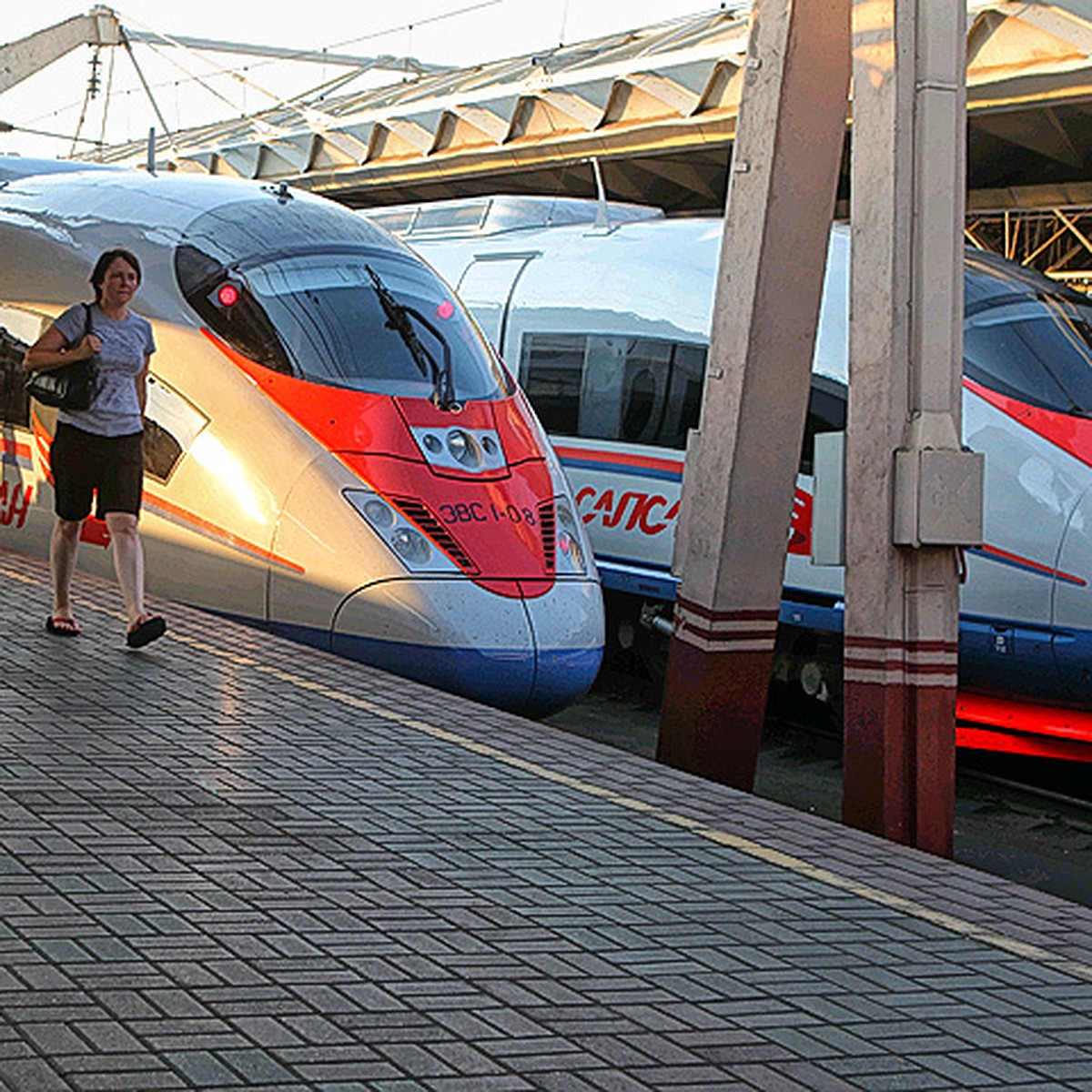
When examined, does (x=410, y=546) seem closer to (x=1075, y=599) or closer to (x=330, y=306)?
(x=330, y=306)

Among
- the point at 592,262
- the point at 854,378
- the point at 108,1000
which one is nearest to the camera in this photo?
the point at 108,1000

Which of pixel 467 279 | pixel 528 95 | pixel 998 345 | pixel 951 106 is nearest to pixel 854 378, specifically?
pixel 951 106

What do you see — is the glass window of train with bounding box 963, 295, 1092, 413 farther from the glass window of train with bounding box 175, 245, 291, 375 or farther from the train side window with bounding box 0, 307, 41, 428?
the train side window with bounding box 0, 307, 41, 428

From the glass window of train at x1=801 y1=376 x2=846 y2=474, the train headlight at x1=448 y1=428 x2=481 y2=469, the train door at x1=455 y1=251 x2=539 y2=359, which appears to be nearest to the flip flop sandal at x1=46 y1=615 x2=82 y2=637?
the train headlight at x1=448 y1=428 x2=481 y2=469

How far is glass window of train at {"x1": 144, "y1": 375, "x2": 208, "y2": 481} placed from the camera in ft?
29.6

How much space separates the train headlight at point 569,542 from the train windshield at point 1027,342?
2.25 m

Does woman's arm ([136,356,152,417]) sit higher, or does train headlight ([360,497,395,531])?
woman's arm ([136,356,152,417])

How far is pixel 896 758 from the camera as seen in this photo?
706 centimetres

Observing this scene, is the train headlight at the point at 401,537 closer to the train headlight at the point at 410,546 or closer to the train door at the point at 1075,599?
the train headlight at the point at 410,546

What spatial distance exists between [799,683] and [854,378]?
4331mm

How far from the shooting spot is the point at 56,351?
7938 millimetres

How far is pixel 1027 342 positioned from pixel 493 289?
417 cm

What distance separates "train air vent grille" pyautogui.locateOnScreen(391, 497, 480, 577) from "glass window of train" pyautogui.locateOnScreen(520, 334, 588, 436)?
3.75 metres

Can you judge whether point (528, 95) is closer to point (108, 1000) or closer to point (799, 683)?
point (799, 683)
